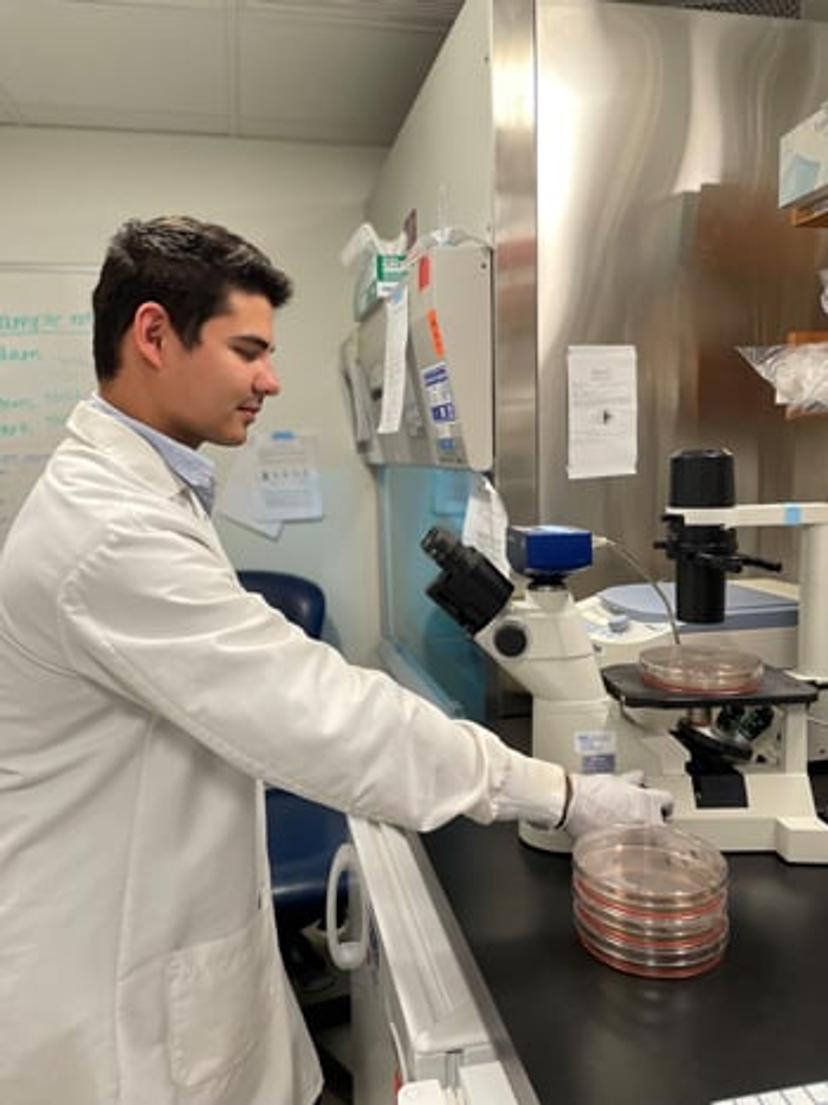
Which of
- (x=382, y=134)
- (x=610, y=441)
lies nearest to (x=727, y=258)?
(x=610, y=441)

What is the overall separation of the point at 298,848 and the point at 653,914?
1.23 meters

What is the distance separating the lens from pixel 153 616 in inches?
33.3

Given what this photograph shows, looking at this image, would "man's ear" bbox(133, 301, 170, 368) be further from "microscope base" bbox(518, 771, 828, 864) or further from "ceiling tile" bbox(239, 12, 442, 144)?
"ceiling tile" bbox(239, 12, 442, 144)

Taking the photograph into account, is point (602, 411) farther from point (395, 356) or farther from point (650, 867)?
point (650, 867)

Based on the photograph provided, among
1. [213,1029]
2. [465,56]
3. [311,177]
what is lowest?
[213,1029]

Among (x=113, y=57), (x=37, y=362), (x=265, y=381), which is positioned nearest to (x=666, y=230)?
(x=265, y=381)

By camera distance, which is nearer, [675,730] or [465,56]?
[675,730]

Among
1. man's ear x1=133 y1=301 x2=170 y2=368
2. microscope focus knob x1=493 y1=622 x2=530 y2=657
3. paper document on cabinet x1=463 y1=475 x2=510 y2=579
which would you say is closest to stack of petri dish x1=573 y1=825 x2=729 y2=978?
microscope focus knob x1=493 y1=622 x2=530 y2=657

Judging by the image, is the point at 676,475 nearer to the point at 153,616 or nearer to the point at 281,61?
the point at 153,616

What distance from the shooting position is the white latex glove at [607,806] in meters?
0.95

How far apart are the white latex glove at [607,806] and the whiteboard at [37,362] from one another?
2.01m

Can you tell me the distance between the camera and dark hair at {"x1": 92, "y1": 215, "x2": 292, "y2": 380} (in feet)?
3.22

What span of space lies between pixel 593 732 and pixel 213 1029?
0.58m

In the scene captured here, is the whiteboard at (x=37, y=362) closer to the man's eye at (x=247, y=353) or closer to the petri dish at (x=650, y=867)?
the man's eye at (x=247, y=353)
